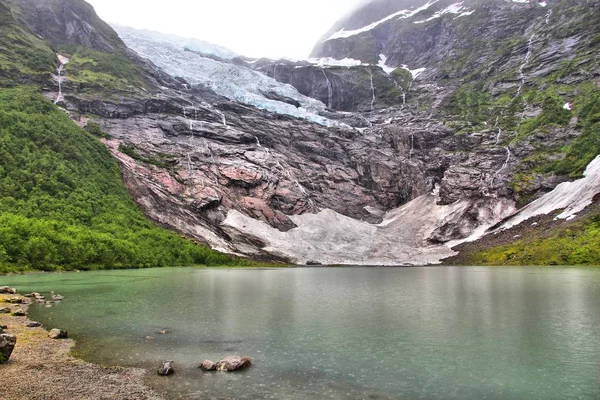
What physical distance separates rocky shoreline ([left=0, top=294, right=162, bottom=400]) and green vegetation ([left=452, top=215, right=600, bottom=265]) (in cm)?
8296

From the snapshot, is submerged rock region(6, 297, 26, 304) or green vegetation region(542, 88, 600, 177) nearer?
submerged rock region(6, 297, 26, 304)

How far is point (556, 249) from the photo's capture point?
8325cm

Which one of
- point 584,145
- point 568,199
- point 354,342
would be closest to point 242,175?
point 568,199

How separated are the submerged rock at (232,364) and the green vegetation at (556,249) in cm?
7892

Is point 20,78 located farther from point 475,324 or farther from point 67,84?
point 475,324

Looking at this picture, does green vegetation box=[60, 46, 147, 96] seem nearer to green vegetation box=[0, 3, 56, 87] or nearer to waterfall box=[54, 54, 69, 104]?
waterfall box=[54, 54, 69, 104]

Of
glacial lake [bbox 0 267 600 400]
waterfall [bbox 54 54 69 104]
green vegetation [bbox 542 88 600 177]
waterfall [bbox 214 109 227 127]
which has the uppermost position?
waterfall [bbox 54 54 69 104]

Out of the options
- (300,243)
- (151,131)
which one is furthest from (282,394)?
(151,131)

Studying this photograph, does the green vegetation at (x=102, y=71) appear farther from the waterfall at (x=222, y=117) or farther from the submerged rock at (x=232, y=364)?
the submerged rock at (x=232, y=364)

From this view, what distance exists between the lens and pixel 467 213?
123312mm

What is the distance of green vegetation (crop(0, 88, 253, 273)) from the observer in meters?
60.2

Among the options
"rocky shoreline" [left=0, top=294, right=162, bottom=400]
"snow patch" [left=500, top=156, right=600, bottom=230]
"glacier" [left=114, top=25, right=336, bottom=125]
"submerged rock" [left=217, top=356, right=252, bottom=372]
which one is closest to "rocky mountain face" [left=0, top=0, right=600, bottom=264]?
"glacier" [left=114, top=25, right=336, bottom=125]

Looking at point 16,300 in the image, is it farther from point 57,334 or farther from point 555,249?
point 555,249

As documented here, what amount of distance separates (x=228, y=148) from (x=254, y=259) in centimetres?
4719
